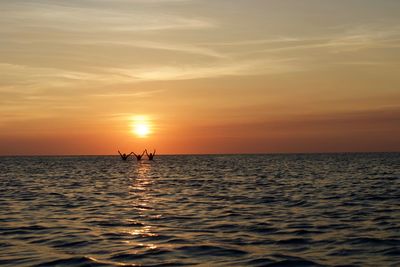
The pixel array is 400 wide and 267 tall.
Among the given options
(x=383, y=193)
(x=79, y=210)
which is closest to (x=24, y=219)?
(x=79, y=210)

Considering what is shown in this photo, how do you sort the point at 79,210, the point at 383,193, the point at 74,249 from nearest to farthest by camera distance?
1. the point at 74,249
2. the point at 79,210
3. the point at 383,193

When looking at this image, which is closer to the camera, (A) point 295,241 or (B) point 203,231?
(A) point 295,241

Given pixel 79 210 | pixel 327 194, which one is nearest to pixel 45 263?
pixel 79 210

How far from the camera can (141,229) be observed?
23.3 metres

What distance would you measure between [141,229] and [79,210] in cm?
864

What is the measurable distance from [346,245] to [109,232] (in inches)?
380

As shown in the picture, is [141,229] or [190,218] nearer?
[141,229]

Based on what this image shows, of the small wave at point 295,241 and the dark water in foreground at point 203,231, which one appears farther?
the small wave at point 295,241

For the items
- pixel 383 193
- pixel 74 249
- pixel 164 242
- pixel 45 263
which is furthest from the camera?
pixel 383 193

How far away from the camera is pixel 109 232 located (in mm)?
22344

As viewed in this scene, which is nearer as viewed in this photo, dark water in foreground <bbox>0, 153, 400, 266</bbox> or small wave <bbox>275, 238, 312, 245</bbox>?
dark water in foreground <bbox>0, 153, 400, 266</bbox>

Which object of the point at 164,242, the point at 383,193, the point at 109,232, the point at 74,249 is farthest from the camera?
the point at 383,193

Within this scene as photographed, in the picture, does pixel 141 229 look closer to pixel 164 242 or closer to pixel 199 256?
pixel 164 242

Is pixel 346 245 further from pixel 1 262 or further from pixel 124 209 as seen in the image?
pixel 124 209
